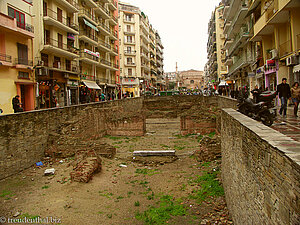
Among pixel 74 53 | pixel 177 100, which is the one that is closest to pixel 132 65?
pixel 177 100

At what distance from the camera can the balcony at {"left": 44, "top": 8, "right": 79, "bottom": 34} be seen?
80.4 ft

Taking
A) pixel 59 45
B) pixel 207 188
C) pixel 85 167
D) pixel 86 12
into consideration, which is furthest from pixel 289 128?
pixel 86 12

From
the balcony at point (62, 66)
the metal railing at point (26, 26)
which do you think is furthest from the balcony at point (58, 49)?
the metal railing at point (26, 26)

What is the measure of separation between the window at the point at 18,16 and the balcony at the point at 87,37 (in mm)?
11027

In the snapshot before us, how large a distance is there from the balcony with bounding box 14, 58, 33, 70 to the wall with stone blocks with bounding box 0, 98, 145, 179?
730 cm

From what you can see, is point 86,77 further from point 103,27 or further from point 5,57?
point 5,57

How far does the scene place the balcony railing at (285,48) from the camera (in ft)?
55.3

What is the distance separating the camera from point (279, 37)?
18.6 meters

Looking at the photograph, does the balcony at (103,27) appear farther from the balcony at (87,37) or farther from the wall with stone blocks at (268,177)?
the wall with stone blocks at (268,177)

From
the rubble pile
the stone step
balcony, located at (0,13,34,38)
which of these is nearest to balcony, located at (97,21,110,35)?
balcony, located at (0,13,34,38)

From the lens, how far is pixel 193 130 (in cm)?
1848

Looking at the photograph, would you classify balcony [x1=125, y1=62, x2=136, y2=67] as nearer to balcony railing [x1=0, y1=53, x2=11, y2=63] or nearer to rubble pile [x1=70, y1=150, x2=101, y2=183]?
balcony railing [x1=0, y1=53, x2=11, y2=63]

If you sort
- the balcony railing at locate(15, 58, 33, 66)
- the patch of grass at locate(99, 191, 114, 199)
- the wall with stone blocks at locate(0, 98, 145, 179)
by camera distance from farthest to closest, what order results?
the balcony railing at locate(15, 58, 33, 66) < the wall with stone blocks at locate(0, 98, 145, 179) < the patch of grass at locate(99, 191, 114, 199)

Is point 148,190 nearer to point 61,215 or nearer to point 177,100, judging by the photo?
point 61,215
